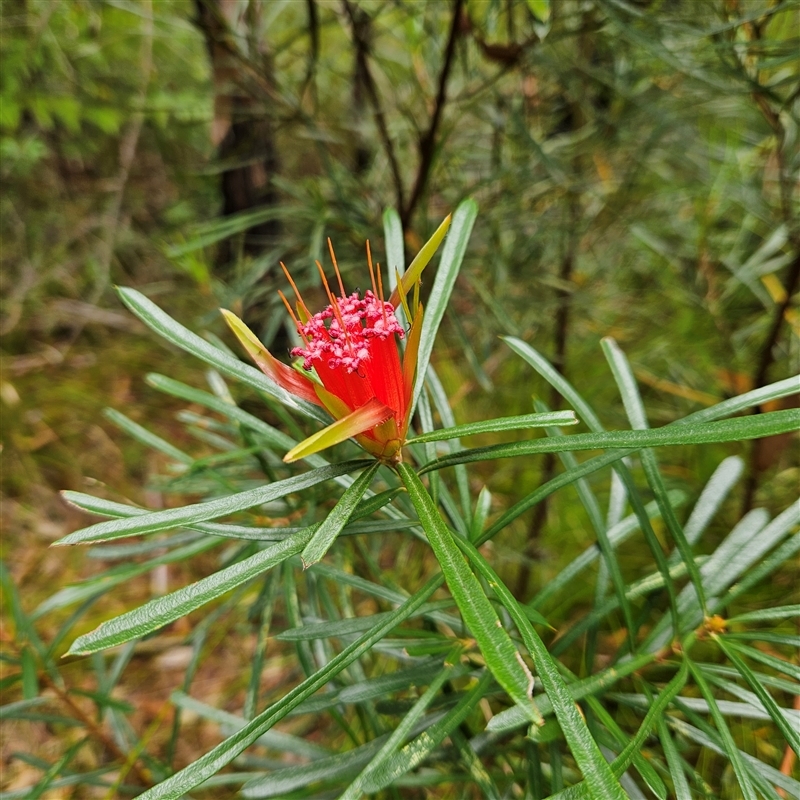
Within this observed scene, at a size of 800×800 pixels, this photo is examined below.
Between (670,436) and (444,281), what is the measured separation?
155 mm

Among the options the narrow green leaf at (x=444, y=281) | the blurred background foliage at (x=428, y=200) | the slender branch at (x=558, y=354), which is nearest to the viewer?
the narrow green leaf at (x=444, y=281)

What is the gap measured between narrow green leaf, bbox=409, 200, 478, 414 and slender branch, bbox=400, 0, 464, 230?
269mm

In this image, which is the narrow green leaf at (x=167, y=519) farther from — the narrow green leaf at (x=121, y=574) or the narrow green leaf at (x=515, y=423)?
the narrow green leaf at (x=121, y=574)

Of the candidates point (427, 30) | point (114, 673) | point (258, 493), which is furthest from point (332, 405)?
point (427, 30)

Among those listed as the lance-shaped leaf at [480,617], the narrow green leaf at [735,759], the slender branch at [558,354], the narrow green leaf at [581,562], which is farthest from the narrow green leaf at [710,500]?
the slender branch at [558,354]

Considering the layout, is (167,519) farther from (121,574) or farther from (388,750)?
(121,574)

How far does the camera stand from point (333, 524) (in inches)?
9.8

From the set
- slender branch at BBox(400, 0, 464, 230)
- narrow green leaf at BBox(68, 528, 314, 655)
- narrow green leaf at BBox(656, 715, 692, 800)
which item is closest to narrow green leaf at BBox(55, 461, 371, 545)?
narrow green leaf at BBox(68, 528, 314, 655)

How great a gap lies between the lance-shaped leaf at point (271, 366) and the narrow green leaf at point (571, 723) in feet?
0.43

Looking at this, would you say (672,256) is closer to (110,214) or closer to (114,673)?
(114,673)

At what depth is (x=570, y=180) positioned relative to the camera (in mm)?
781

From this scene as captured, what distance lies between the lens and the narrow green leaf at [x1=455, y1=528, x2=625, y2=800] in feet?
0.72

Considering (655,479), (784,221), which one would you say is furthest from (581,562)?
(784,221)

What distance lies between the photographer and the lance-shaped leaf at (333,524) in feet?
0.76
